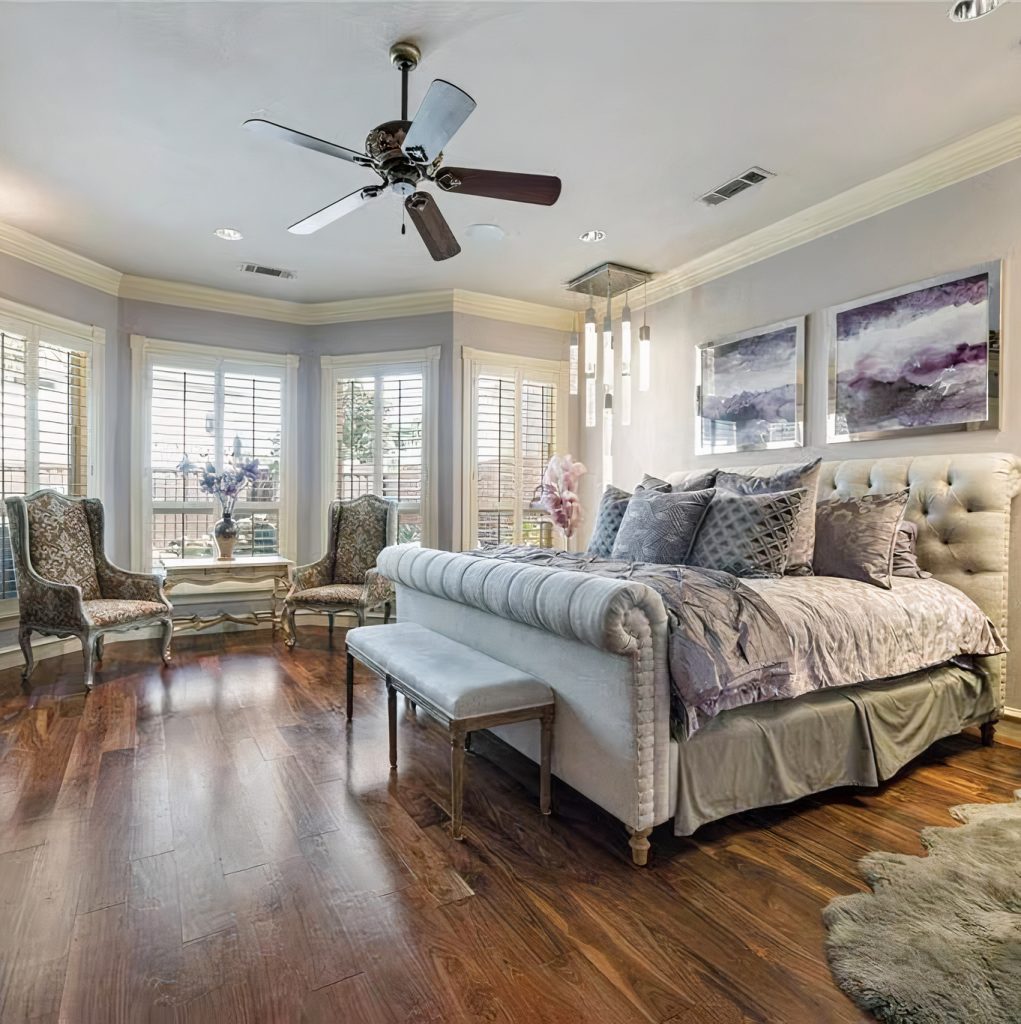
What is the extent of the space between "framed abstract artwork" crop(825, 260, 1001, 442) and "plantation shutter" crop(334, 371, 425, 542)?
322 centimetres

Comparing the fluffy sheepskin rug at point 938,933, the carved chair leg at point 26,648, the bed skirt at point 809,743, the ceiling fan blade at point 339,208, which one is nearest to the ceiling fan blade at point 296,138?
the ceiling fan blade at point 339,208

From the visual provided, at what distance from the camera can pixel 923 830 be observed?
2.18 m

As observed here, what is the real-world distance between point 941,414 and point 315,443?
4.65m

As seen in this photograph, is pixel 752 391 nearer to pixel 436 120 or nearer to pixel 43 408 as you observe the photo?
pixel 436 120

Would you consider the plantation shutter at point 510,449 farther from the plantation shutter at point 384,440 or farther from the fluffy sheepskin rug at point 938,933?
the fluffy sheepskin rug at point 938,933

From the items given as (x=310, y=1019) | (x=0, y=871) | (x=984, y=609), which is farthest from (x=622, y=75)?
(x=0, y=871)

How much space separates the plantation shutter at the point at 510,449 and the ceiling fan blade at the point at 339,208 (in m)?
2.56

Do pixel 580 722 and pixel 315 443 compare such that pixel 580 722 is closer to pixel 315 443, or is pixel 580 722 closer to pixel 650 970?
pixel 650 970

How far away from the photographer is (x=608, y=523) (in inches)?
142

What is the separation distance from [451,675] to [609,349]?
2.98 metres

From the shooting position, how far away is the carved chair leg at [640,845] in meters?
1.96

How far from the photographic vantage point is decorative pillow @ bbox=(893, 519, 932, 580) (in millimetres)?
2941

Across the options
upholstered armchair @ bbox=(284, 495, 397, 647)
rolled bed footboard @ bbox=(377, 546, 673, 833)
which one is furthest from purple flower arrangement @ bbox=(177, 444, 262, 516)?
rolled bed footboard @ bbox=(377, 546, 673, 833)

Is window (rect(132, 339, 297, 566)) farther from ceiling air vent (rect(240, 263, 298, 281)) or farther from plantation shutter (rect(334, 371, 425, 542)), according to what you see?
ceiling air vent (rect(240, 263, 298, 281))
